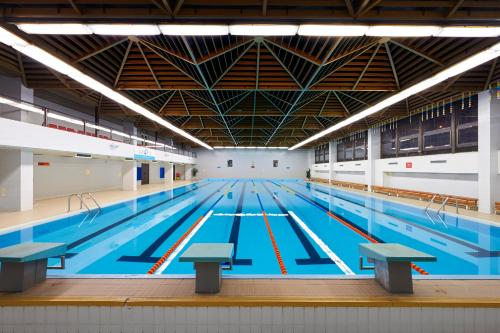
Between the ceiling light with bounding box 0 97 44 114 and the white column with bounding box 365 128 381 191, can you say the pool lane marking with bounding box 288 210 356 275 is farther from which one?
the white column with bounding box 365 128 381 191

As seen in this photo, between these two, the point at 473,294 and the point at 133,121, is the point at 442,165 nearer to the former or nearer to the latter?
the point at 473,294

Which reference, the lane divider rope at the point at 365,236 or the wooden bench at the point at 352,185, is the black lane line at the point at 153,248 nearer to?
the lane divider rope at the point at 365,236

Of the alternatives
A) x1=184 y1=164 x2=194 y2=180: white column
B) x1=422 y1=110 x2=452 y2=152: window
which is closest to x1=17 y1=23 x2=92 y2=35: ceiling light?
x1=422 y1=110 x2=452 y2=152: window

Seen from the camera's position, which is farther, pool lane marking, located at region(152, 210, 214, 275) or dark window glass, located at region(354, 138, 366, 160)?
dark window glass, located at region(354, 138, 366, 160)

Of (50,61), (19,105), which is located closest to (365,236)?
(50,61)

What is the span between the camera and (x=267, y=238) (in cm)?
608

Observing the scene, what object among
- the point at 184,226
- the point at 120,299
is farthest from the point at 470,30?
the point at 184,226

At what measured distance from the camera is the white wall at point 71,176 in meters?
11.9

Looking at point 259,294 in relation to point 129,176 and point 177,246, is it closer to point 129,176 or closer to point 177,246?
point 177,246

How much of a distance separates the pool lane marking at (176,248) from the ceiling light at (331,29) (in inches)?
211

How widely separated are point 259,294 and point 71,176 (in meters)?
15.9

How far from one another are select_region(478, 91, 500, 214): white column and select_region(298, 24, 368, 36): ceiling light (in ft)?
27.9

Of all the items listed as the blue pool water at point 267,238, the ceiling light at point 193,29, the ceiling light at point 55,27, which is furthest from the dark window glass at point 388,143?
the ceiling light at point 55,27

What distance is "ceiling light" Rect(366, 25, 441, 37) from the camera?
4160 millimetres
